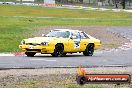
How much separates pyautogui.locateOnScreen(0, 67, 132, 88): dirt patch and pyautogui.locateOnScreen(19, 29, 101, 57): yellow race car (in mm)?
4444

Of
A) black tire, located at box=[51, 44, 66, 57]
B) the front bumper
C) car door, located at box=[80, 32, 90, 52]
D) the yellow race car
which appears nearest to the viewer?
the front bumper

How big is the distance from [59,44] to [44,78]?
8294mm

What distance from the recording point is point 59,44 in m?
23.4

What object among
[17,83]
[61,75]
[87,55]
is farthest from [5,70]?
[87,55]

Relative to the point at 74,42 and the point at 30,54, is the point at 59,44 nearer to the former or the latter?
the point at 74,42

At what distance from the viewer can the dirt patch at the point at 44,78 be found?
44.5ft

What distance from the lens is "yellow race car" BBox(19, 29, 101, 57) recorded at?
74.7 feet

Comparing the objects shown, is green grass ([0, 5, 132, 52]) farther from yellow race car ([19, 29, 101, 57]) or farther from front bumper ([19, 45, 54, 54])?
front bumper ([19, 45, 54, 54])

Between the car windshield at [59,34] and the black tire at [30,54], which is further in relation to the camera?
the car windshield at [59,34]

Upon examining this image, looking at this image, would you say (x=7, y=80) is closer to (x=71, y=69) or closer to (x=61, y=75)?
(x=61, y=75)

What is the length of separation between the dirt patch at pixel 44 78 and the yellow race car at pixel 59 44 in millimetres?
4444

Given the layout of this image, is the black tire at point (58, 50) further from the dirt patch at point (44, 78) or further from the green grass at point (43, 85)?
the green grass at point (43, 85)

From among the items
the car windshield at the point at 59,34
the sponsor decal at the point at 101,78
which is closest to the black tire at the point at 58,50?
the car windshield at the point at 59,34

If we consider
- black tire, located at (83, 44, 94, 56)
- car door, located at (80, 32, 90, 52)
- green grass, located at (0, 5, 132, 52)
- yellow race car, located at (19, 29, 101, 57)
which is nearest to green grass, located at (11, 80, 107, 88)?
yellow race car, located at (19, 29, 101, 57)
